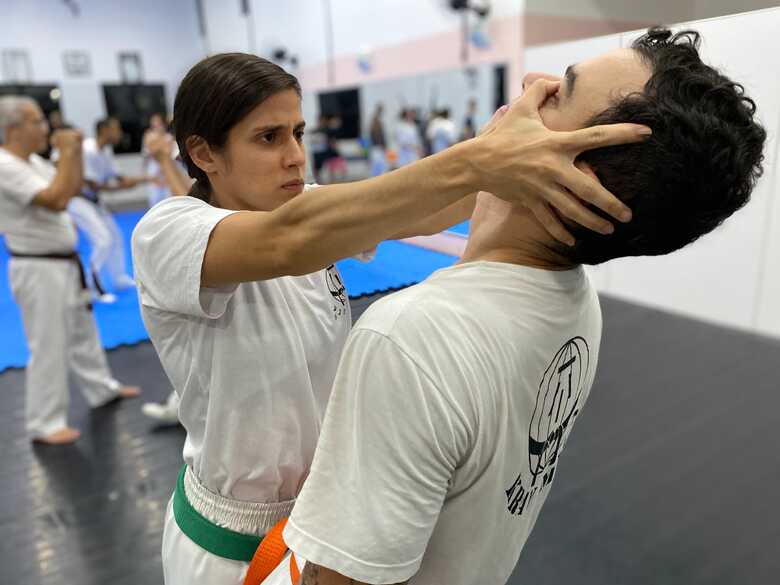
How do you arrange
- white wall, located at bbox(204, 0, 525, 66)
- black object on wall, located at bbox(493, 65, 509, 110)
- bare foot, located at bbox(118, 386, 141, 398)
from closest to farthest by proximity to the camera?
bare foot, located at bbox(118, 386, 141, 398)
black object on wall, located at bbox(493, 65, 509, 110)
white wall, located at bbox(204, 0, 525, 66)

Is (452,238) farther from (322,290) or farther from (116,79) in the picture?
(116,79)

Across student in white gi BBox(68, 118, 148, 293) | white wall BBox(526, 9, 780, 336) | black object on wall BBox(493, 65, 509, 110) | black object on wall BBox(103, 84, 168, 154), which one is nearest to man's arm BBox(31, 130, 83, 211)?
student in white gi BBox(68, 118, 148, 293)

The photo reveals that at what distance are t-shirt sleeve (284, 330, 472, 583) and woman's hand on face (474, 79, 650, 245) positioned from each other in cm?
23

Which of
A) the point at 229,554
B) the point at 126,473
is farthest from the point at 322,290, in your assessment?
the point at 126,473

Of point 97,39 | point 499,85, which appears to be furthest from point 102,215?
point 97,39

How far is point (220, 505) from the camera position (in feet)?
3.28

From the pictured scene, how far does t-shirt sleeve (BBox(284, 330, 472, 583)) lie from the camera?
0.59 meters

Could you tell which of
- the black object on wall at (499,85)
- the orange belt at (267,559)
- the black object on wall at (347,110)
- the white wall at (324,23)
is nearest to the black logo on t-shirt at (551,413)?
the orange belt at (267,559)

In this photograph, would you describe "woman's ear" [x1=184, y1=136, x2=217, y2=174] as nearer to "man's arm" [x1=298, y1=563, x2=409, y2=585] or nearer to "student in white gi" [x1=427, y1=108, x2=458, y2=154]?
"man's arm" [x1=298, y1=563, x2=409, y2=585]

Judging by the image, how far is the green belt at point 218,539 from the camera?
99 centimetres

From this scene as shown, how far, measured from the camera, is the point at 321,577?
0.66 metres

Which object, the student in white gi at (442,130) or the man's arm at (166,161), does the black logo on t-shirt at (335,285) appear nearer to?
the man's arm at (166,161)

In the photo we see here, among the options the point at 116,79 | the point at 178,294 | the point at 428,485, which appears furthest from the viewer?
the point at 116,79

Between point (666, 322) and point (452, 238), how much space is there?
334 cm
